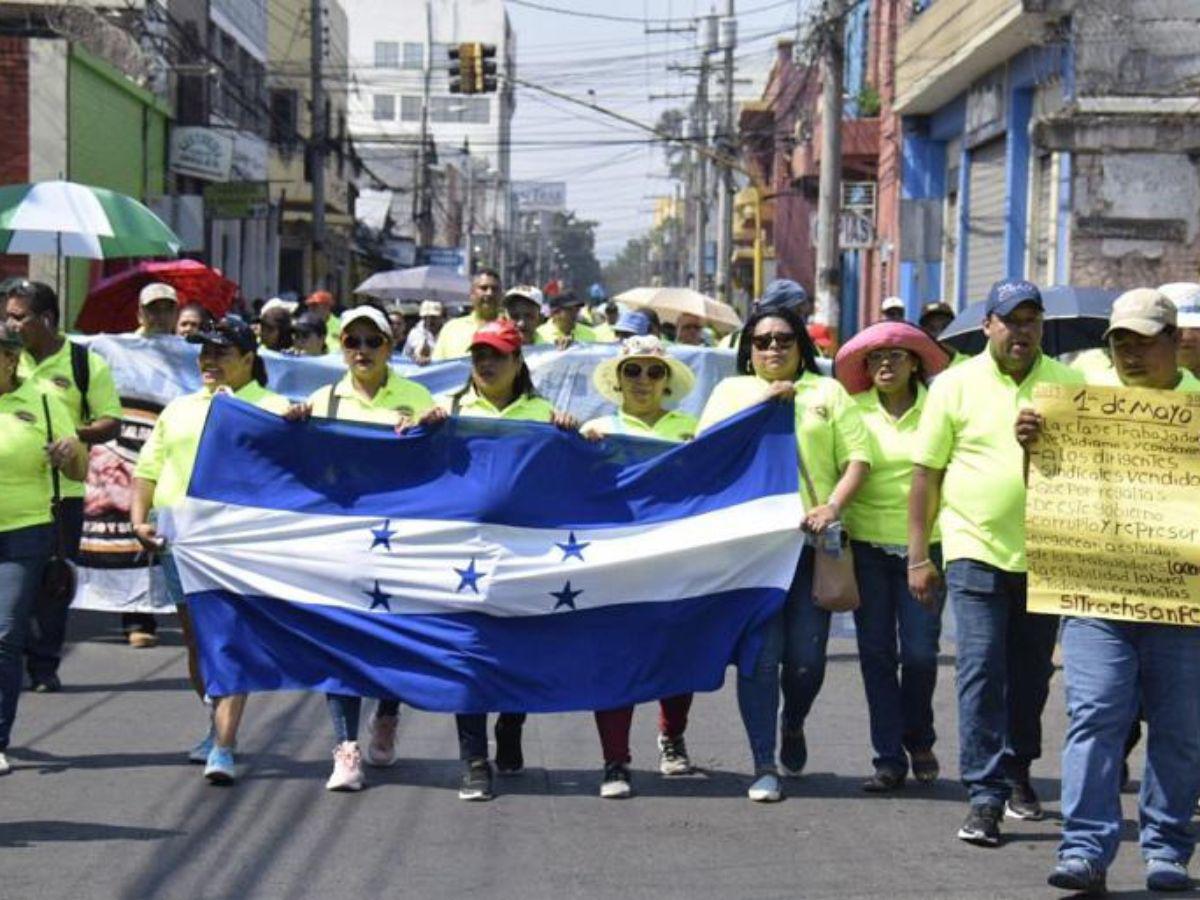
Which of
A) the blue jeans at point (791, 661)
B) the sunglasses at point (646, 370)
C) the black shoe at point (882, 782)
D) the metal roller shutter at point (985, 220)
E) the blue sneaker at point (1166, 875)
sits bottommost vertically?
the black shoe at point (882, 782)

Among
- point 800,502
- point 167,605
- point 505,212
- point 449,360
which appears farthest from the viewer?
point 505,212

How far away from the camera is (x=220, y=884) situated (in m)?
7.25

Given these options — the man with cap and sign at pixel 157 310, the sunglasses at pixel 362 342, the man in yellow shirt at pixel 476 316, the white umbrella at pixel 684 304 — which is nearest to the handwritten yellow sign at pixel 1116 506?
the sunglasses at pixel 362 342

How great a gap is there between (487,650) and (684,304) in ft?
38.6

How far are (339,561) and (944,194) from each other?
24813 mm

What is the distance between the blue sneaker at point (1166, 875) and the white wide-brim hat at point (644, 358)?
3.10 metres

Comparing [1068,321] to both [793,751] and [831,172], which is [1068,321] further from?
[831,172]

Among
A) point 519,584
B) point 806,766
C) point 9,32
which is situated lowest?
point 806,766

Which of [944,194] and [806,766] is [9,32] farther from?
[806,766]

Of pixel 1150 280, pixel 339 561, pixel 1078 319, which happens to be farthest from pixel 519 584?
pixel 1150 280

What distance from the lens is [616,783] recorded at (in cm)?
873

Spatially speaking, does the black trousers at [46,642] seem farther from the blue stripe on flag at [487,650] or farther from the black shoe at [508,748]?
the black shoe at [508,748]

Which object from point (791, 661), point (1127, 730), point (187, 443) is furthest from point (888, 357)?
point (187, 443)

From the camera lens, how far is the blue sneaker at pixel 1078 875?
7020 millimetres
